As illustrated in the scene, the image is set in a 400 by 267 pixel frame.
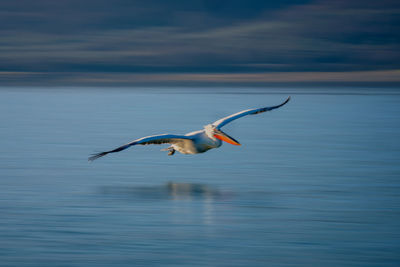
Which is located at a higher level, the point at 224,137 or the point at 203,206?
the point at 224,137

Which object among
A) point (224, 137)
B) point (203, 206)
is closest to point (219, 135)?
point (224, 137)

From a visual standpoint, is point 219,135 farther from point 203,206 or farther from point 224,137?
point 203,206

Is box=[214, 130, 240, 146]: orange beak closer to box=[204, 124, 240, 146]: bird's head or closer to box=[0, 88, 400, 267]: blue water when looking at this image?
box=[204, 124, 240, 146]: bird's head

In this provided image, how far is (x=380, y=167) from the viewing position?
51.4ft

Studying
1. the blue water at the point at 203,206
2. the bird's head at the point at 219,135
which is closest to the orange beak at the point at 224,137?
the bird's head at the point at 219,135

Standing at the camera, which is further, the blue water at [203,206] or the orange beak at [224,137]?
the orange beak at [224,137]

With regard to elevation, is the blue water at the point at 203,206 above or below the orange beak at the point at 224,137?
below

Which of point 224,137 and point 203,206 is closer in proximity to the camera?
point 203,206

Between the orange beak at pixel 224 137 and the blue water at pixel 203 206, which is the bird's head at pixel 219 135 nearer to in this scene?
the orange beak at pixel 224 137

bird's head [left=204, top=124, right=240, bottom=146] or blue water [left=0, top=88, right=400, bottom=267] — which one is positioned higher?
bird's head [left=204, top=124, right=240, bottom=146]

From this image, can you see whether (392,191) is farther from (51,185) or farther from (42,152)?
(42,152)

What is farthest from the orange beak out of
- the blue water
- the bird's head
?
the blue water

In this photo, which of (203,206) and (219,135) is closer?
(203,206)

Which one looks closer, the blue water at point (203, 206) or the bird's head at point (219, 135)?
the blue water at point (203, 206)
